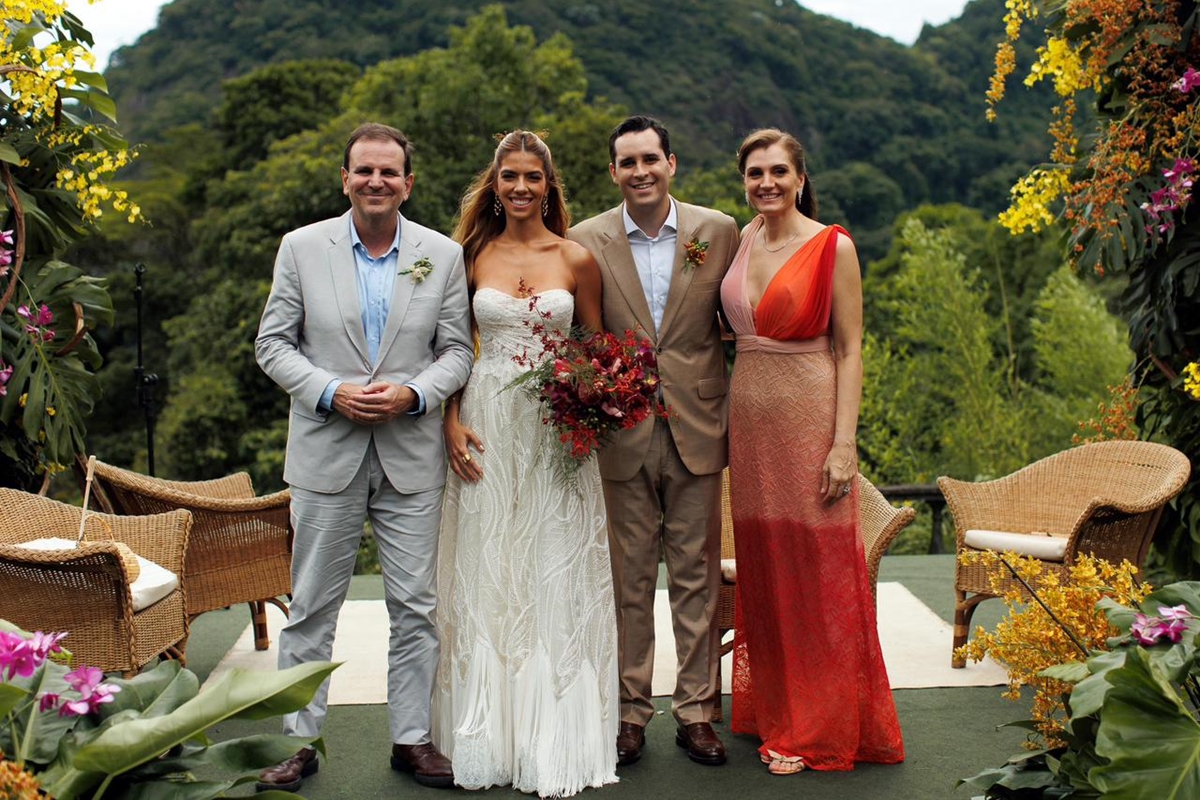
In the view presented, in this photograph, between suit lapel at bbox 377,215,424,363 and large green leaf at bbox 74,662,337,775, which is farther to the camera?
suit lapel at bbox 377,215,424,363

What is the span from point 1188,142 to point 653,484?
2.37 metres

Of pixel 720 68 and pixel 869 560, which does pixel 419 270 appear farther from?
pixel 720 68

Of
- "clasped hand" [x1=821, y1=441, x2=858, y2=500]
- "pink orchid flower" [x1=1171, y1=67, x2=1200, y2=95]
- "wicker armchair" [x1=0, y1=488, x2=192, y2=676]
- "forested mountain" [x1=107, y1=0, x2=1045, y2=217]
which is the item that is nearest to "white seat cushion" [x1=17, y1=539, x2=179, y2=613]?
"wicker armchair" [x1=0, y1=488, x2=192, y2=676]

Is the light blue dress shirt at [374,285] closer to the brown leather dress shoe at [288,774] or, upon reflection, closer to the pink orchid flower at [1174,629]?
the brown leather dress shoe at [288,774]

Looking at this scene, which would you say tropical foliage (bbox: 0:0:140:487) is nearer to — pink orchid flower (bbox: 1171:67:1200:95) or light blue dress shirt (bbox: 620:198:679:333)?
light blue dress shirt (bbox: 620:198:679:333)

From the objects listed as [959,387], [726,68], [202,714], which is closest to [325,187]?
[959,387]

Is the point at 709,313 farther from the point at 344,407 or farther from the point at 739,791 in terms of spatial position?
the point at 739,791

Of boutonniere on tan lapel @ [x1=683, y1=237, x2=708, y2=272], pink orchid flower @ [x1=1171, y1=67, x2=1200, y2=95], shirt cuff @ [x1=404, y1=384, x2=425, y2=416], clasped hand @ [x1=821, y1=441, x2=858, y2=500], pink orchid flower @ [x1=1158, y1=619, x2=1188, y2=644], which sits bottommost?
pink orchid flower @ [x1=1158, y1=619, x2=1188, y2=644]

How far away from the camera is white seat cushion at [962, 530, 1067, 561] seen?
480 centimetres

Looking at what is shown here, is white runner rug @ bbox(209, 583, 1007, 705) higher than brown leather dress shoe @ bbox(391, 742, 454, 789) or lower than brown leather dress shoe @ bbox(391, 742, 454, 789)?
lower

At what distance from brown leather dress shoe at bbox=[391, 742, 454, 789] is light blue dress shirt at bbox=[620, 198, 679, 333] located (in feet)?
4.76

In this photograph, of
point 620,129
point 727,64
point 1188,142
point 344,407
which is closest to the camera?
point 344,407

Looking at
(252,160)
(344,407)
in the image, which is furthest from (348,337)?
(252,160)

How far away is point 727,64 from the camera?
2959 centimetres
